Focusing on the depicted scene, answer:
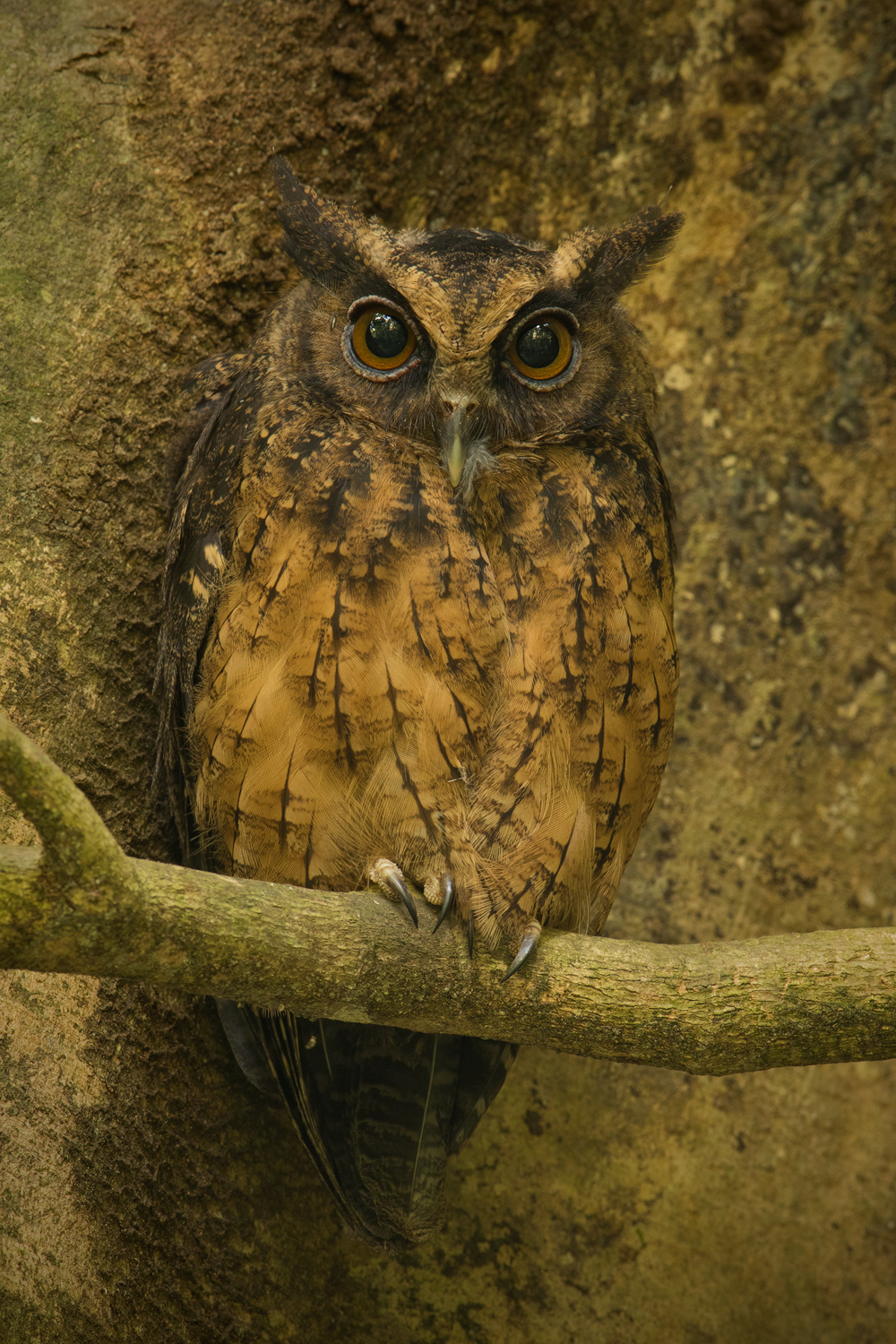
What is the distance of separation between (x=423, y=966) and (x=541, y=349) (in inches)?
44.5

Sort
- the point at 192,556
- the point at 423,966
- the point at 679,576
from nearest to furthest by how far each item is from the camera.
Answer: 1. the point at 423,966
2. the point at 192,556
3. the point at 679,576

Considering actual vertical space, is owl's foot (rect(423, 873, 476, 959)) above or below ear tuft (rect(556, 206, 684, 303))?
below

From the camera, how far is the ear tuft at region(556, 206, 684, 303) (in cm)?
204

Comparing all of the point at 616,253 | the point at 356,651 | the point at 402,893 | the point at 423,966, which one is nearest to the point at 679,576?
the point at 616,253

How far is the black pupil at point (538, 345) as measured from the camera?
6.56ft

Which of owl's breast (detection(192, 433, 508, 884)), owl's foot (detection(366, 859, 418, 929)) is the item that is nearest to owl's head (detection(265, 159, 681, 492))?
owl's breast (detection(192, 433, 508, 884))

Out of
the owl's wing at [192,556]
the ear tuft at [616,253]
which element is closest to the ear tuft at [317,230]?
the owl's wing at [192,556]

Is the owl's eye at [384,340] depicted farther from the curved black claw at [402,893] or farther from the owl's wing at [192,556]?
the curved black claw at [402,893]

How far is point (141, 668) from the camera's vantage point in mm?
2357

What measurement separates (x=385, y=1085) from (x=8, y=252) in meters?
1.88

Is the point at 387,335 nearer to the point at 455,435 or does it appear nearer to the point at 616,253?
the point at 455,435

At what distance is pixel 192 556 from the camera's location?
2.14m

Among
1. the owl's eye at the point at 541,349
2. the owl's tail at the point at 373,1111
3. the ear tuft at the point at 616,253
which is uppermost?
the ear tuft at the point at 616,253

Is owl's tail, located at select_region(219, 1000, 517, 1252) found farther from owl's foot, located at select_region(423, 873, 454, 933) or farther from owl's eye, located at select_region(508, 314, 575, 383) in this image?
owl's eye, located at select_region(508, 314, 575, 383)
